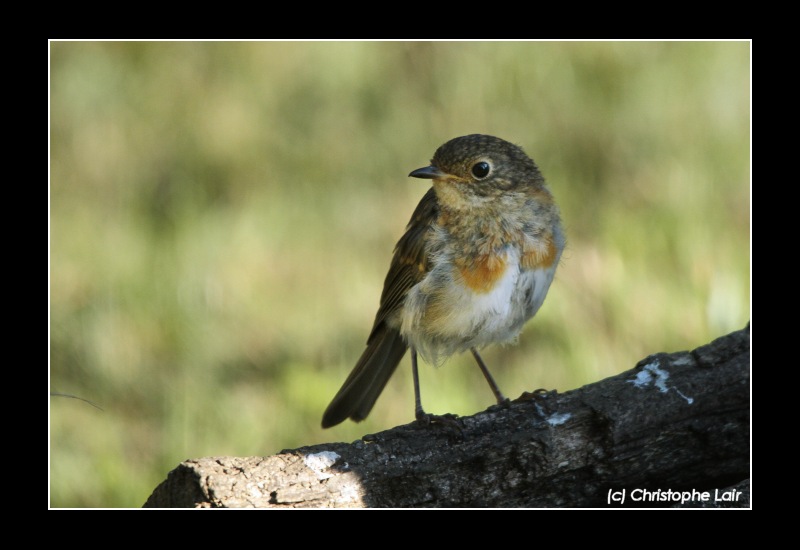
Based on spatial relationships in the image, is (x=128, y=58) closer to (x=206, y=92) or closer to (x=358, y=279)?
(x=206, y=92)

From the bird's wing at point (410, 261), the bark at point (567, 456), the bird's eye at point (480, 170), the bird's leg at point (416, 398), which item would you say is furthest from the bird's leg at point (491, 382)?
the bird's eye at point (480, 170)

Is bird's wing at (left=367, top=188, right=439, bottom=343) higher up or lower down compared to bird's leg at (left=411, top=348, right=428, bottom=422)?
higher up

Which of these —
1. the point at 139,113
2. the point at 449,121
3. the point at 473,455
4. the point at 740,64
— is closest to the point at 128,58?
the point at 139,113

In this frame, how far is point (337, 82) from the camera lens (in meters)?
8.39

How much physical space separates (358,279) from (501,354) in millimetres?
1157

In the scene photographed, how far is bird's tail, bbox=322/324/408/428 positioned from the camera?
18.3 feet

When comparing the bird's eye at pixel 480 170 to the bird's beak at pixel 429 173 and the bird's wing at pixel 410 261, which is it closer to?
the bird's beak at pixel 429 173

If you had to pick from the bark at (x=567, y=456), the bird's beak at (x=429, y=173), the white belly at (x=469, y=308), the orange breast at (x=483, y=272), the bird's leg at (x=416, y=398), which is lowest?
the bark at (x=567, y=456)

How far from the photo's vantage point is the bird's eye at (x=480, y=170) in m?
5.14

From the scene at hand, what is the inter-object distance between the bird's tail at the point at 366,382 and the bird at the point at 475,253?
0.24m

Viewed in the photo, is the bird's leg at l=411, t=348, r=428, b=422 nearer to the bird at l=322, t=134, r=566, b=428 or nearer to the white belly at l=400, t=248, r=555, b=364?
the bird at l=322, t=134, r=566, b=428

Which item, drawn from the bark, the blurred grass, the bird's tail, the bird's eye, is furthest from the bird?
the blurred grass

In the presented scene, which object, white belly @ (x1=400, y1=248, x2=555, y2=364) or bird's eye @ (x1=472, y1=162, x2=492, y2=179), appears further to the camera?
bird's eye @ (x1=472, y1=162, x2=492, y2=179)

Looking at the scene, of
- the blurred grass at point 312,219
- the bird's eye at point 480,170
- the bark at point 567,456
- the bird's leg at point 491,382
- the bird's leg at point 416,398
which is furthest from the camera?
the blurred grass at point 312,219
